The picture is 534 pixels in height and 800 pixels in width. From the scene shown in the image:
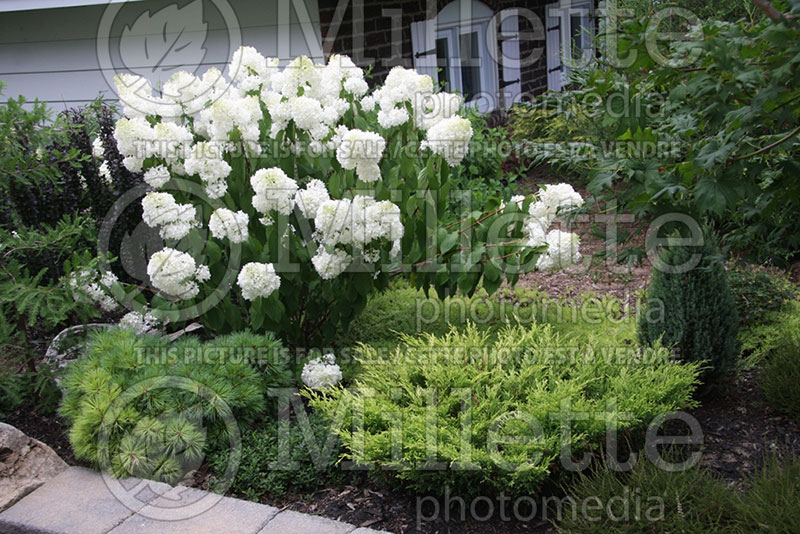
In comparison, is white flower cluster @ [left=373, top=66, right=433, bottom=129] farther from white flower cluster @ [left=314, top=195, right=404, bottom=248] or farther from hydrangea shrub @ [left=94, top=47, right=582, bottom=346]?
white flower cluster @ [left=314, top=195, right=404, bottom=248]

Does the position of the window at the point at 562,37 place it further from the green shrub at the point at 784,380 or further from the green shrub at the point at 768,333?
the green shrub at the point at 784,380

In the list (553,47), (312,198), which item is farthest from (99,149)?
(553,47)

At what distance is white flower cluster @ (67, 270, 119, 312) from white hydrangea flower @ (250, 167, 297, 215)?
103 cm

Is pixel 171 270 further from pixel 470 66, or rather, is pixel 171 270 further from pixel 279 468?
pixel 470 66

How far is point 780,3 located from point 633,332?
2.05m

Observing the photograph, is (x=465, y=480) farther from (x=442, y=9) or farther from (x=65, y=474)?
(x=442, y=9)

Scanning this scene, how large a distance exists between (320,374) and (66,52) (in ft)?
Result: 19.5

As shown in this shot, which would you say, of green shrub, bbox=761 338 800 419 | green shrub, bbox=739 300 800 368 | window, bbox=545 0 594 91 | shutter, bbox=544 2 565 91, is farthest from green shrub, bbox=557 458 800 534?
shutter, bbox=544 2 565 91

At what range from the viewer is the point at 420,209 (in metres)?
3.45

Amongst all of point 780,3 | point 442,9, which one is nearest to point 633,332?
point 780,3

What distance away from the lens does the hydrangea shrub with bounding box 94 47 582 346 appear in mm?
3121

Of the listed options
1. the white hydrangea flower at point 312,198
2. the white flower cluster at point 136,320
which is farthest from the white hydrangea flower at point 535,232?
the white flower cluster at point 136,320

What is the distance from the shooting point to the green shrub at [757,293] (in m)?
4.04

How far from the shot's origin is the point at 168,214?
3.22m
